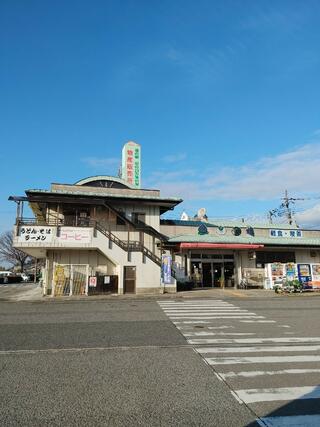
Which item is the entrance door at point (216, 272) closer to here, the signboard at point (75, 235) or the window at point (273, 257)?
the window at point (273, 257)

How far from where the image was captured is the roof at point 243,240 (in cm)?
2847

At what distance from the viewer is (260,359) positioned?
7.56 m

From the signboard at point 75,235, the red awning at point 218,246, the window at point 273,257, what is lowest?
the window at point 273,257

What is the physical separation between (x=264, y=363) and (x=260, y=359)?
308mm

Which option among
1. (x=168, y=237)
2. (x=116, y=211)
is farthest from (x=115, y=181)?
(x=168, y=237)

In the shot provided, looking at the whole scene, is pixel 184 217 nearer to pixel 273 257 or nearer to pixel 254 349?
pixel 273 257

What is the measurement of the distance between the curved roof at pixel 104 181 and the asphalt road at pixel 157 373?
18132 millimetres

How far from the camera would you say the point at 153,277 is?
1016 inches

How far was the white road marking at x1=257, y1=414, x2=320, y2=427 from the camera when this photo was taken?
4.43 meters

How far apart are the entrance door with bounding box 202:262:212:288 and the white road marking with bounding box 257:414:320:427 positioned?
81.8 ft

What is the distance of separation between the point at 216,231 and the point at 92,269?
1121 centimetres

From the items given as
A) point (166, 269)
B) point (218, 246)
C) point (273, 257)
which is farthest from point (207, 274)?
point (273, 257)

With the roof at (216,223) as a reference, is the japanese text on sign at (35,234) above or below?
below

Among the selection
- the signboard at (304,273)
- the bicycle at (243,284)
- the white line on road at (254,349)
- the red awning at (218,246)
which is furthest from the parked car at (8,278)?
the white line on road at (254,349)
